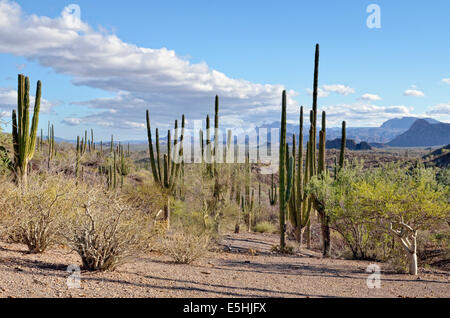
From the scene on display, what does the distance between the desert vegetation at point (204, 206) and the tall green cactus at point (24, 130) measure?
0.04 m

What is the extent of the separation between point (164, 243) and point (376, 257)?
349 inches

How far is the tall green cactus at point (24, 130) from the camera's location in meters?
14.2

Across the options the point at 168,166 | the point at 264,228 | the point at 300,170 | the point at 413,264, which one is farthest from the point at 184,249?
the point at 264,228

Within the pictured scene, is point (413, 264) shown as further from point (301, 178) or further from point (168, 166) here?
point (168, 166)

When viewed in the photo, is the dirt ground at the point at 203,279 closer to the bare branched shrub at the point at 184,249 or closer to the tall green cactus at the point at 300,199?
the bare branched shrub at the point at 184,249

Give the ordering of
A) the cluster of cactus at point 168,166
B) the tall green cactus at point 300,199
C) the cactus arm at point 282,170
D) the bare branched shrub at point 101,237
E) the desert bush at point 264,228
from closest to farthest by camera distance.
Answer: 1. the bare branched shrub at point 101,237
2. the cactus arm at point 282,170
3. the tall green cactus at point 300,199
4. the cluster of cactus at point 168,166
5. the desert bush at point 264,228

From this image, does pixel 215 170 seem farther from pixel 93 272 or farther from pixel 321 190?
pixel 93 272

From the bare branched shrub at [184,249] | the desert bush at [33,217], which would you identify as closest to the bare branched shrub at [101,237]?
the desert bush at [33,217]

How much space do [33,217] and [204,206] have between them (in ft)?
35.5

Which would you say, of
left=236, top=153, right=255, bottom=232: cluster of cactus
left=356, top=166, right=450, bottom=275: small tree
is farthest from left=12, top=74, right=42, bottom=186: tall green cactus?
left=236, top=153, right=255, bottom=232: cluster of cactus

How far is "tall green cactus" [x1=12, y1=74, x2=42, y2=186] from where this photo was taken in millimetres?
14242

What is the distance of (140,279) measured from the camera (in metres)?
9.46

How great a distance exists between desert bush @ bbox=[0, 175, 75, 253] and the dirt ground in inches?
13.0
